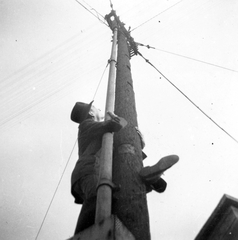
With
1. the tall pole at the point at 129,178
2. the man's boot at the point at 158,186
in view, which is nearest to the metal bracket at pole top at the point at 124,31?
the tall pole at the point at 129,178

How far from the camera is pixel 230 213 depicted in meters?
2.58

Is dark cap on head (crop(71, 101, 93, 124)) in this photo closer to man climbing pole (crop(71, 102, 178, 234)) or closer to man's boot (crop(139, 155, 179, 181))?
man climbing pole (crop(71, 102, 178, 234))

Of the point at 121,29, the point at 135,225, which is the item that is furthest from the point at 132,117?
the point at 121,29

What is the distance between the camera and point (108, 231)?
4.00ft

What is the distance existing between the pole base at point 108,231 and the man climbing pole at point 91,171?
51cm

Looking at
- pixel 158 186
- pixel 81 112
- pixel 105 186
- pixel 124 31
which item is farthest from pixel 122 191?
pixel 124 31

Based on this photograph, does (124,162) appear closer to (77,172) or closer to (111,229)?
(77,172)

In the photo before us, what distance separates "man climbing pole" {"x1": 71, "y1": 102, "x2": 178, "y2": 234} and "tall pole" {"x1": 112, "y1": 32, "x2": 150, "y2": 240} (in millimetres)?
143

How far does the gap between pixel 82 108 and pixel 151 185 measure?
1.45 m

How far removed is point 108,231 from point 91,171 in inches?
35.9

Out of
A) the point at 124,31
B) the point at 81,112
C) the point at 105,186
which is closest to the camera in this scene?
the point at 105,186

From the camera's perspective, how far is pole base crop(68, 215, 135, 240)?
121 cm

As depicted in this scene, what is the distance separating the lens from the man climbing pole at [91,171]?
187cm

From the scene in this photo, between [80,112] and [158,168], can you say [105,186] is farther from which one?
[80,112]
